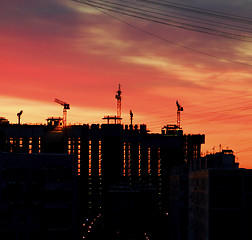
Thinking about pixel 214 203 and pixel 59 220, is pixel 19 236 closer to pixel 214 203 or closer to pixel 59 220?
pixel 59 220

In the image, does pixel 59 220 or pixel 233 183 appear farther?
pixel 233 183

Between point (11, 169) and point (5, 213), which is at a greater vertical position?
point (11, 169)

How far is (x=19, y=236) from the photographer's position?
15962 cm

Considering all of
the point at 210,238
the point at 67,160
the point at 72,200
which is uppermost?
the point at 67,160

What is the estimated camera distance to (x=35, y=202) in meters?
165

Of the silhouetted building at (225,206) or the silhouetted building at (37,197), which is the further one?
the silhouetted building at (225,206)

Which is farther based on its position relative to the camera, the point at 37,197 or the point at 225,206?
the point at 225,206

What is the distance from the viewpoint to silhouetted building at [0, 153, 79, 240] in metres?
161

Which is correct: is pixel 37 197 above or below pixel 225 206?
above

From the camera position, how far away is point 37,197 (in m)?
165

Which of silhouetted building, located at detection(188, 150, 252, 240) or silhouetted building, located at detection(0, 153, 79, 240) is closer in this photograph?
silhouetted building, located at detection(0, 153, 79, 240)

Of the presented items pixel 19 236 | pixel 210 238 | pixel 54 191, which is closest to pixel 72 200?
pixel 54 191

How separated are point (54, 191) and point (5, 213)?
45.0 feet

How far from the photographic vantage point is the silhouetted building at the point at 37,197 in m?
161
